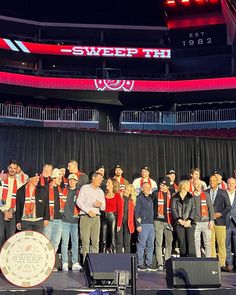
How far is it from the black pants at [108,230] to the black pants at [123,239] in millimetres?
108

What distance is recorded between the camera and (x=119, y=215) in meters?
10.2

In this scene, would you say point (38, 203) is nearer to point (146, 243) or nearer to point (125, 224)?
point (125, 224)

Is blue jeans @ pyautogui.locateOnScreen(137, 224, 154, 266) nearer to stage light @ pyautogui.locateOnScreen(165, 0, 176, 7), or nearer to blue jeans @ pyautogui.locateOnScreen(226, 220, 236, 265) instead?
blue jeans @ pyautogui.locateOnScreen(226, 220, 236, 265)

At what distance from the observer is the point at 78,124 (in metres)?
29.0

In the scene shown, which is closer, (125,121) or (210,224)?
(210,224)

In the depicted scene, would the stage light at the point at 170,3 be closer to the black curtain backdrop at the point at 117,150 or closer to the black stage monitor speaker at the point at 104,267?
the black curtain backdrop at the point at 117,150

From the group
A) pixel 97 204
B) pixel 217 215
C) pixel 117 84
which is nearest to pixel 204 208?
pixel 217 215

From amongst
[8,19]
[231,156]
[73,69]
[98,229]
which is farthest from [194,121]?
[98,229]

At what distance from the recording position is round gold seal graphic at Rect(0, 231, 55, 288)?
7.09 metres

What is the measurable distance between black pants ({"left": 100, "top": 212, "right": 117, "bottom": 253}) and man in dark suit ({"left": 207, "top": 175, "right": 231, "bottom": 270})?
72.6 inches

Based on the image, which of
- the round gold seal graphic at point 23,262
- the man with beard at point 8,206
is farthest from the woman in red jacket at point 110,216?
the round gold seal graphic at point 23,262

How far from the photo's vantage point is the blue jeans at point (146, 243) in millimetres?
10016

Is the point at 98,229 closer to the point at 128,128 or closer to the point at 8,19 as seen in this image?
the point at 128,128

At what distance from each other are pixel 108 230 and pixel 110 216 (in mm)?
295
